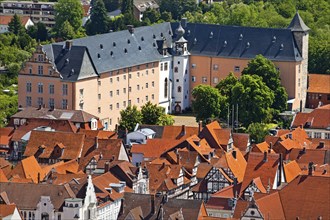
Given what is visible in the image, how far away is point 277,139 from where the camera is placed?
100 metres

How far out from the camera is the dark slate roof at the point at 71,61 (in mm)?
111250

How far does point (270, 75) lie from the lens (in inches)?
4712

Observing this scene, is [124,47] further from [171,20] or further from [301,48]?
[171,20]

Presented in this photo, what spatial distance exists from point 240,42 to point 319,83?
7.74m

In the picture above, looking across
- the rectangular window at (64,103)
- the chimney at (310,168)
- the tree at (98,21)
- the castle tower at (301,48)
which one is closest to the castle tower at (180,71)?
the castle tower at (301,48)

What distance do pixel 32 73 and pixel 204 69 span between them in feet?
61.3

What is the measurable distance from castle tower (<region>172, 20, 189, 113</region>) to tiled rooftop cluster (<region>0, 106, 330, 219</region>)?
1682 centimetres

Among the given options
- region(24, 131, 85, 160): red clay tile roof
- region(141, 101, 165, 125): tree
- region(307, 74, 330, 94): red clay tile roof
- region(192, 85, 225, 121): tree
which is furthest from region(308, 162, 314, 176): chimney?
region(307, 74, 330, 94): red clay tile roof

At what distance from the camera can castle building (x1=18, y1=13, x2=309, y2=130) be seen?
367 feet

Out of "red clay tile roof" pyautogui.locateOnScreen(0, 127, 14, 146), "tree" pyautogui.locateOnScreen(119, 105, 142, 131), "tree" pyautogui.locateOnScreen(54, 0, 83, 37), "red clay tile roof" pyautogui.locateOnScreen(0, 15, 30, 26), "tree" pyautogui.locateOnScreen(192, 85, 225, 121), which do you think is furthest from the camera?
"red clay tile roof" pyautogui.locateOnScreen(0, 15, 30, 26)

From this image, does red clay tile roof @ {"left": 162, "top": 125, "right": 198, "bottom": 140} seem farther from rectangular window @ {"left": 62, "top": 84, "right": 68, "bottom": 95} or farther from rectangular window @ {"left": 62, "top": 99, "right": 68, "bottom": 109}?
rectangular window @ {"left": 62, "top": 84, "right": 68, "bottom": 95}

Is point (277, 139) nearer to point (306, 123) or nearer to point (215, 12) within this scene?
point (306, 123)

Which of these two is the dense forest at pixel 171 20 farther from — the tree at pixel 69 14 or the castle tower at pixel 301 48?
the castle tower at pixel 301 48

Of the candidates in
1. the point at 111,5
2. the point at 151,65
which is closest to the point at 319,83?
the point at 151,65
